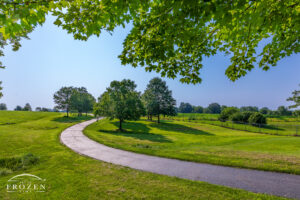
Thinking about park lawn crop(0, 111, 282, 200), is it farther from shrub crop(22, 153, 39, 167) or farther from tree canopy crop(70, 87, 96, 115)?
tree canopy crop(70, 87, 96, 115)

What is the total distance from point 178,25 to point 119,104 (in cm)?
2515

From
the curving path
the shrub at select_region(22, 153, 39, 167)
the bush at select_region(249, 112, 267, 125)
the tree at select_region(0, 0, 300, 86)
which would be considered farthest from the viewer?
the bush at select_region(249, 112, 267, 125)

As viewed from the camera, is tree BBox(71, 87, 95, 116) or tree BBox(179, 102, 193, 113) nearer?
tree BBox(71, 87, 95, 116)

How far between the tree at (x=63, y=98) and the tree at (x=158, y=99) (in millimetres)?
35830

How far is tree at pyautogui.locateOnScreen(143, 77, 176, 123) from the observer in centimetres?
4688

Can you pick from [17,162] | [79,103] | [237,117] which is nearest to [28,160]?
[17,162]

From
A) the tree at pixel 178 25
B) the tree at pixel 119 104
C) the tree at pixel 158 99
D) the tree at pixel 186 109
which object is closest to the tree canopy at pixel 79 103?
the tree at pixel 158 99

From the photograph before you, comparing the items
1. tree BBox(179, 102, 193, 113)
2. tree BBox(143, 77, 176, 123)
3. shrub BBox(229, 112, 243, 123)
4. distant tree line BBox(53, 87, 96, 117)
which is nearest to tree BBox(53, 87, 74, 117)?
distant tree line BBox(53, 87, 96, 117)

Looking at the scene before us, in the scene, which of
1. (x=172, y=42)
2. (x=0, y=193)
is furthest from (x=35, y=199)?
(x=172, y=42)

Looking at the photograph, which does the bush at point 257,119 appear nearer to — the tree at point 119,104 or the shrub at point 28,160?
the tree at point 119,104

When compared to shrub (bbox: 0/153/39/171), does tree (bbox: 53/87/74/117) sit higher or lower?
higher

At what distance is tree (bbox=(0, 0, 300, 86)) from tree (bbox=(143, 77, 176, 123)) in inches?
1614

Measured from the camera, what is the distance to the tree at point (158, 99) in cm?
4688

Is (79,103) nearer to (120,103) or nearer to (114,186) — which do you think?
(120,103)
